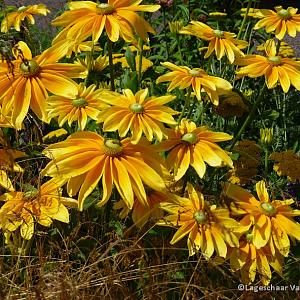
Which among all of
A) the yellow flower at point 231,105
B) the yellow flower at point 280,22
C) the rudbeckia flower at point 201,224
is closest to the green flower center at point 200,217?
the rudbeckia flower at point 201,224

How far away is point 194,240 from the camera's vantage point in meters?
1.56

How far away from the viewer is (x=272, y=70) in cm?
182

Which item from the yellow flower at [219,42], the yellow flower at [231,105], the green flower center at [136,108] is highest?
the yellow flower at [219,42]

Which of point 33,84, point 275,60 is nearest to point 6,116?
point 33,84

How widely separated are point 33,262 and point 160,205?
1.31ft

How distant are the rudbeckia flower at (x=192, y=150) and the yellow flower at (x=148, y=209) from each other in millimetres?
69

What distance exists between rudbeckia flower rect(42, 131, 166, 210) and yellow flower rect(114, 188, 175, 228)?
81mm

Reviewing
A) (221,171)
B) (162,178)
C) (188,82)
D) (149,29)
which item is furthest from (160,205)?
(221,171)

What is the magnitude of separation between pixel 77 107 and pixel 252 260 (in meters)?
0.56

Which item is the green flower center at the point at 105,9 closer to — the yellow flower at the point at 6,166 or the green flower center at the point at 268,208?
the yellow flower at the point at 6,166

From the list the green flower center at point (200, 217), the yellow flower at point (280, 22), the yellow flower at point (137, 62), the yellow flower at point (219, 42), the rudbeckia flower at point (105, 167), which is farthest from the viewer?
the yellow flower at point (137, 62)

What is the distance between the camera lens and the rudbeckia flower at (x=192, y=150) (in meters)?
1.56

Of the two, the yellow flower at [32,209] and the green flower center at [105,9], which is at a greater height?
the green flower center at [105,9]

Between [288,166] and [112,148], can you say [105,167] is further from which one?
[288,166]
